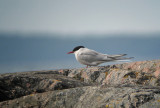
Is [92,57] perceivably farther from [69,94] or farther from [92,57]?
[69,94]

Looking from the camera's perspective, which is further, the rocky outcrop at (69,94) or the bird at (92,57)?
the bird at (92,57)

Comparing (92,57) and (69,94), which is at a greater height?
(92,57)

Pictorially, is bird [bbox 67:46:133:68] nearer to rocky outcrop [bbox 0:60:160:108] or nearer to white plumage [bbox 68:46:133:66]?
white plumage [bbox 68:46:133:66]

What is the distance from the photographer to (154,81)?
23.9 ft

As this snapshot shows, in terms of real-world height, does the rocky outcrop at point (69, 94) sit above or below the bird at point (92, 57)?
below

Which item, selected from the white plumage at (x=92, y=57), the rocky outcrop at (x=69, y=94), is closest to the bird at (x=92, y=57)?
the white plumage at (x=92, y=57)

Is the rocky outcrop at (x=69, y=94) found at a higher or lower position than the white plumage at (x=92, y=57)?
lower

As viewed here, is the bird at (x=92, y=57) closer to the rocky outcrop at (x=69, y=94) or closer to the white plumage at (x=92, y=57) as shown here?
the white plumage at (x=92, y=57)

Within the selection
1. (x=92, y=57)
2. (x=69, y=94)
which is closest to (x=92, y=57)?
(x=92, y=57)

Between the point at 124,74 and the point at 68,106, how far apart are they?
2.84m

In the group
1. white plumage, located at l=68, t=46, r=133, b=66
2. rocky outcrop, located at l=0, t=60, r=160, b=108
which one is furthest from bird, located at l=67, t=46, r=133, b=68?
rocky outcrop, located at l=0, t=60, r=160, b=108

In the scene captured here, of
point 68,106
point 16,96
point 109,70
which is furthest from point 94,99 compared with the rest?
point 109,70

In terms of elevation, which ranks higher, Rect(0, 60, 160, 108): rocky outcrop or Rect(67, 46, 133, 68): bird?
Rect(67, 46, 133, 68): bird

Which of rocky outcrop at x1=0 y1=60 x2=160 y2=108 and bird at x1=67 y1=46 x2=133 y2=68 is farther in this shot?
bird at x1=67 y1=46 x2=133 y2=68
